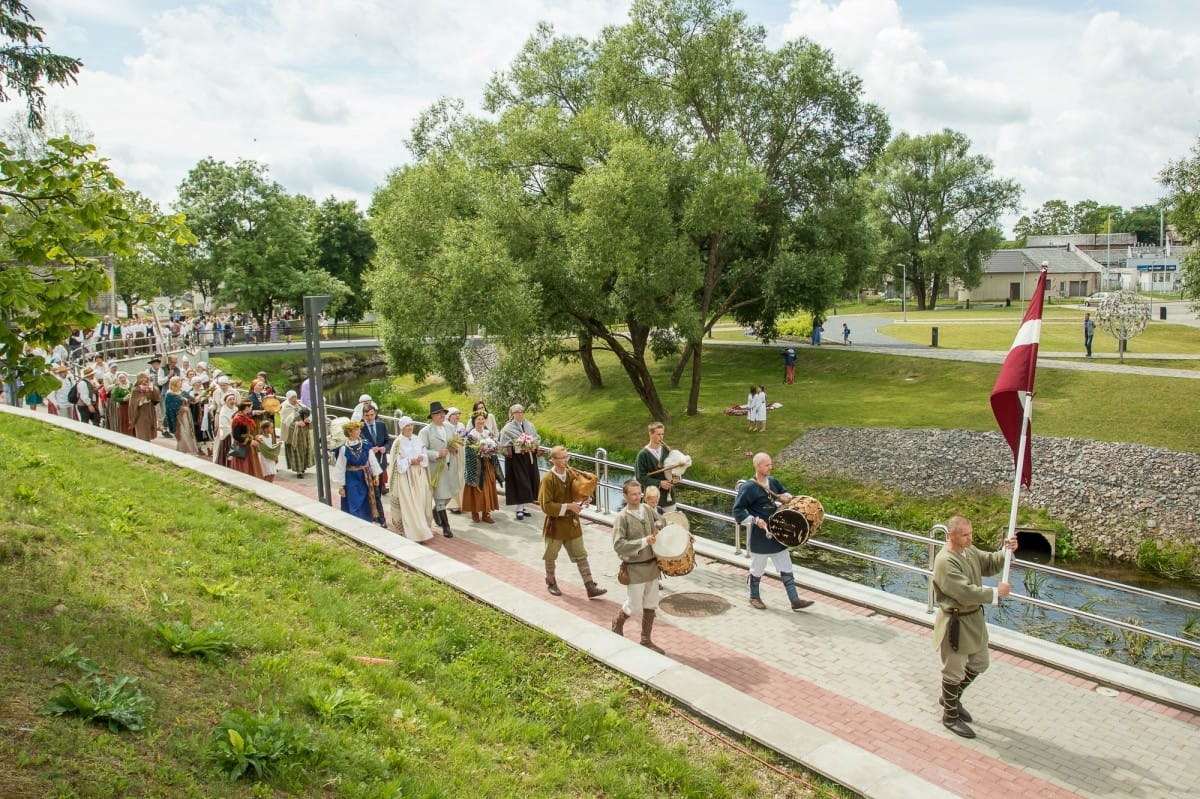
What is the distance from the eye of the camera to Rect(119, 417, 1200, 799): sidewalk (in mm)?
6516

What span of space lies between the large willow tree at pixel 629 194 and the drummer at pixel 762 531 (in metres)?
15.6

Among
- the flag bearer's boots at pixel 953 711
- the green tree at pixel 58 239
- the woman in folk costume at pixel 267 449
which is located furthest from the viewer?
the woman in folk costume at pixel 267 449

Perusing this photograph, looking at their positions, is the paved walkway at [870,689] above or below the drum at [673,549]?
below

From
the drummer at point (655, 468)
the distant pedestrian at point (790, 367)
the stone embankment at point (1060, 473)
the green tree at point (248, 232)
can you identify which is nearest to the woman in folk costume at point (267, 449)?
the drummer at point (655, 468)

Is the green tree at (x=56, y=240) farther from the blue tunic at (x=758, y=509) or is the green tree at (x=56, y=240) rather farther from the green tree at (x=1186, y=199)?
the green tree at (x=1186, y=199)

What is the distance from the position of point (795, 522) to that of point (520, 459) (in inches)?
210

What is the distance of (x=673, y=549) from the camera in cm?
887

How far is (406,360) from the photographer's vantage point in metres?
28.4

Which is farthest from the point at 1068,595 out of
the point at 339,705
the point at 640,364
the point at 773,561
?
the point at 640,364

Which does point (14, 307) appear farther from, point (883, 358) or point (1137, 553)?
point (883, 358)

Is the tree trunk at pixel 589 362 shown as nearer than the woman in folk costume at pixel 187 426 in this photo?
No

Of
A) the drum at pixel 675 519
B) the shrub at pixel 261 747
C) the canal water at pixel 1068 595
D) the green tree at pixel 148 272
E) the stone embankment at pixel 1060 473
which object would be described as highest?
the green tree at pixel 148 272

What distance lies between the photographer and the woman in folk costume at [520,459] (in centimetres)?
1340

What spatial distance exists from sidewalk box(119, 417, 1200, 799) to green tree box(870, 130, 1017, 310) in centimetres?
5937
